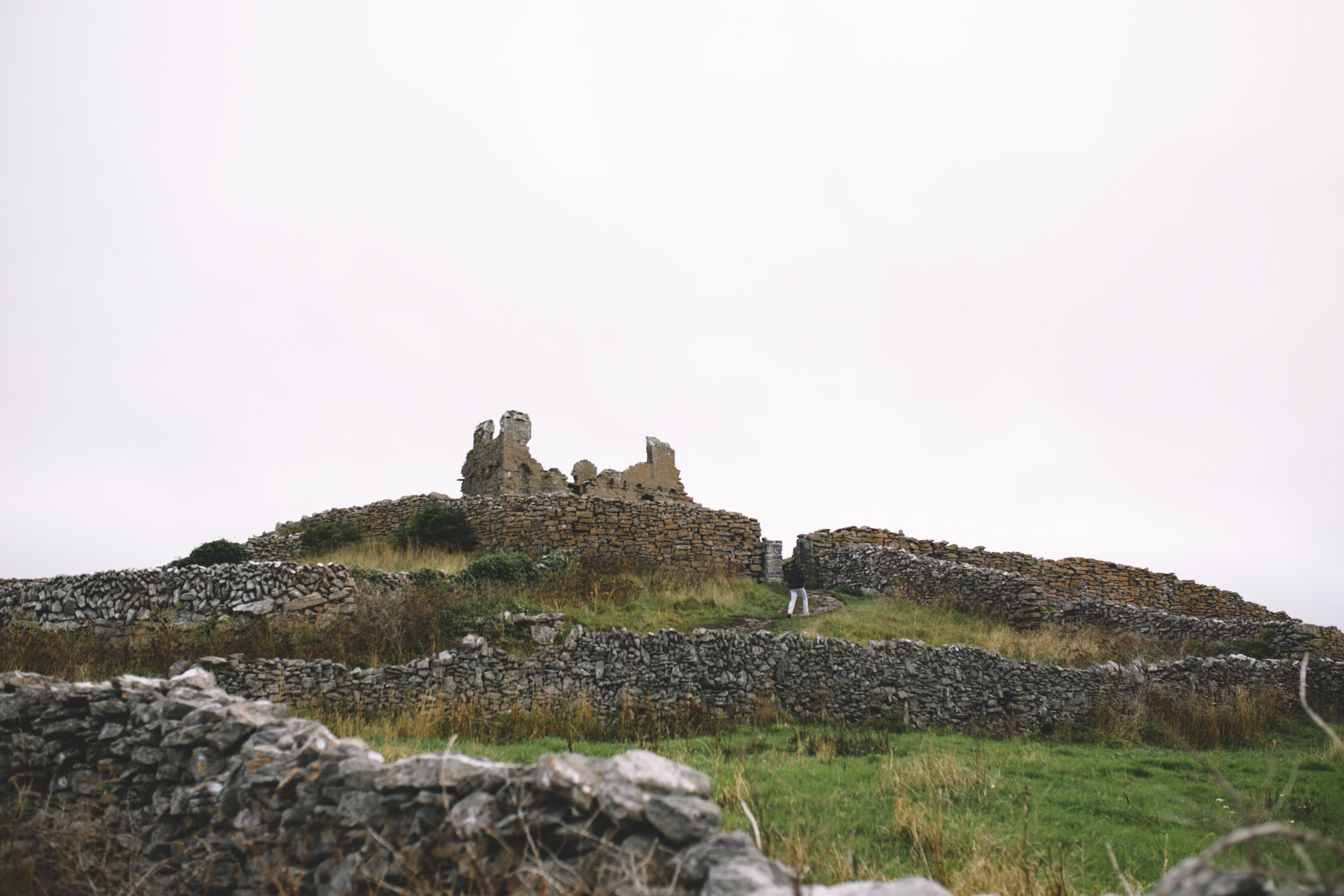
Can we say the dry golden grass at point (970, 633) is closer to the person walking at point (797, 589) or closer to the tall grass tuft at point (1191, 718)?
the person walking at point (797, 589)

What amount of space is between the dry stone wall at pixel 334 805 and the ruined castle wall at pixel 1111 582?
2078cm

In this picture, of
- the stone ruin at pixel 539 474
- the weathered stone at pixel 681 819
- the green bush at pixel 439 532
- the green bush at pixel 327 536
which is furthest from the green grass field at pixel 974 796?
the stone ruin at pixel 539 474

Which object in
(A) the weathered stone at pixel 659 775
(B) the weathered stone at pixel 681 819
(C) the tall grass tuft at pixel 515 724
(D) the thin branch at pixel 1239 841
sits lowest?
(C) the tall grass tuft at pixel 515 724

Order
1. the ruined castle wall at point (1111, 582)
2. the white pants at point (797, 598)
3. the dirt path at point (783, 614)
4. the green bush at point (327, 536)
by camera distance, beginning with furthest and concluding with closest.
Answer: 1. the ruined castle wall at point (1111, 582)
2. the green bush at point (327, 536)
3. the white pants at point (797, 598)
4. the dirt path at point (783, 614)

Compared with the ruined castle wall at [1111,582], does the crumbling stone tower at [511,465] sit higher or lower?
higher

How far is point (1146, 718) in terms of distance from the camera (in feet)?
40.5

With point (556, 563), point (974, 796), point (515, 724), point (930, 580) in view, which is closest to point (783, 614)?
point (930, 580)

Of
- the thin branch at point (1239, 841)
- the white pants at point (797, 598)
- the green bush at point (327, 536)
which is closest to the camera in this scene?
the thin branch at point (1239, 841)

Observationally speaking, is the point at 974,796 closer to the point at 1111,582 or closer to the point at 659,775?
the point at 659,775

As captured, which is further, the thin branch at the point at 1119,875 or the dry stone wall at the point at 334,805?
the dry stone wall at the point at 334,805

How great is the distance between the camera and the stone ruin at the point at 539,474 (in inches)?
987

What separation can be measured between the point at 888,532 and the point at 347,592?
17613 millimetres

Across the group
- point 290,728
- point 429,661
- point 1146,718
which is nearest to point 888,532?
point 1146,718

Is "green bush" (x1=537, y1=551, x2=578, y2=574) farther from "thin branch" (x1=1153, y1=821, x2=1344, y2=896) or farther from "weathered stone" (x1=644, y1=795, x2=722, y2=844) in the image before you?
"thin branch" (x1=1153, y1=821, x2=1344, y2=896)
